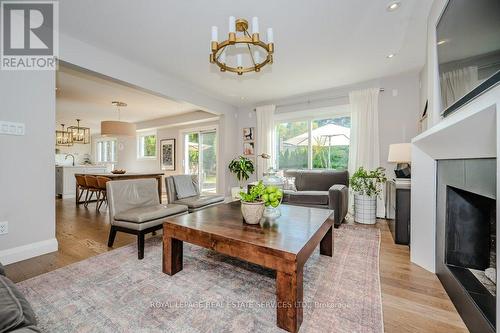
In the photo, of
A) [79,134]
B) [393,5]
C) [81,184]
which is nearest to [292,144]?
[393,5]

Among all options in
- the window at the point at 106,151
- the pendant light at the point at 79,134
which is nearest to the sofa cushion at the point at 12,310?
the pendant light at the point at 79,134

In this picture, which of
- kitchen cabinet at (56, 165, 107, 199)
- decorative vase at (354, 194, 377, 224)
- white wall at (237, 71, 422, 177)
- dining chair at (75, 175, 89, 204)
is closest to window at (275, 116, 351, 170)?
white wall at (237, 71, 422, 177)

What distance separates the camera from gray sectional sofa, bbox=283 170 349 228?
2996 mm

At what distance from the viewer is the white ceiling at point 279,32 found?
2.04m

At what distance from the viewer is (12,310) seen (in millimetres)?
689

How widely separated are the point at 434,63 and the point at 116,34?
3.28 metres

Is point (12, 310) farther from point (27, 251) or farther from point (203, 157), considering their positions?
point (203, 157)

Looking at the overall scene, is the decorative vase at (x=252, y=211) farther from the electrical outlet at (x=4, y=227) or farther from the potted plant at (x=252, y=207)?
the electrical outlet at (x=4, y=227)

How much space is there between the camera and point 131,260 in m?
2.02

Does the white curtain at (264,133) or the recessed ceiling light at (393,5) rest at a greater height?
the recessed ceiling light at (393,5)

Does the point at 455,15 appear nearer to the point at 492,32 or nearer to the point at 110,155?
the point at 492,32

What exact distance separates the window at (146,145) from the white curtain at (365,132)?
6187 mm

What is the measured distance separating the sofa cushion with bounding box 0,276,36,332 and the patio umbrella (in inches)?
177

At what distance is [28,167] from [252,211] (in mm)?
2313
